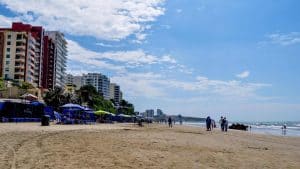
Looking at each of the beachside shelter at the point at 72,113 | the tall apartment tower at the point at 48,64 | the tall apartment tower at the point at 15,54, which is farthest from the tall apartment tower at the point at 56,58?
the beachside shelter at the point at 72,113

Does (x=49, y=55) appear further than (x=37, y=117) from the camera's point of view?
Yes

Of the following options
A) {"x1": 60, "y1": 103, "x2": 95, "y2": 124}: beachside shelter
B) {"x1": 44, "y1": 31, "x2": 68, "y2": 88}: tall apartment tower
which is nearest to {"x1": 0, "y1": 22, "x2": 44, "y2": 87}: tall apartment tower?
{"x1": 44, "y1": 31, "x2": 68, "y2": 88}: tall apartment tower

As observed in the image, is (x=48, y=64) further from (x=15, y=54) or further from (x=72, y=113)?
(x=72, y=113)

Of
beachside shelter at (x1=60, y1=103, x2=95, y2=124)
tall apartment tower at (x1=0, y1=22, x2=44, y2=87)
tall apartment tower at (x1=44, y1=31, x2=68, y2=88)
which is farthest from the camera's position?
tall apartment tower at (x1=44, y1=31, x2=68, y2=88)

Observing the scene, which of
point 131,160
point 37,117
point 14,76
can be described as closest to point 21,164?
point 131,160

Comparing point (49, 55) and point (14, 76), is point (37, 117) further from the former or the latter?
point (49, 55)

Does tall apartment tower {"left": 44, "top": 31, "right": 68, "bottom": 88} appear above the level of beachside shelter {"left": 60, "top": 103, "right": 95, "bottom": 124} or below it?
above

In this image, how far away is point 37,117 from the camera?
153ft

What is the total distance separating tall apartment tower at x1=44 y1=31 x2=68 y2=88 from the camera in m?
145

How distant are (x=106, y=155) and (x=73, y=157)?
1.19 metres

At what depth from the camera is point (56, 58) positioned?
153125 millimetres

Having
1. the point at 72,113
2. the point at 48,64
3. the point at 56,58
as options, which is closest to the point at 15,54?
the point at 48,64

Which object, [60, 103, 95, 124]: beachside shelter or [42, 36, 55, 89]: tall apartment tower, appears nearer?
[60, 103, 95, 124]: beachside shelter

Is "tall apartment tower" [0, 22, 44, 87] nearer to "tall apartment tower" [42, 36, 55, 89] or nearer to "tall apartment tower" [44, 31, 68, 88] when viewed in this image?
"tall apartment tower" [42, 36, 55, 89]
